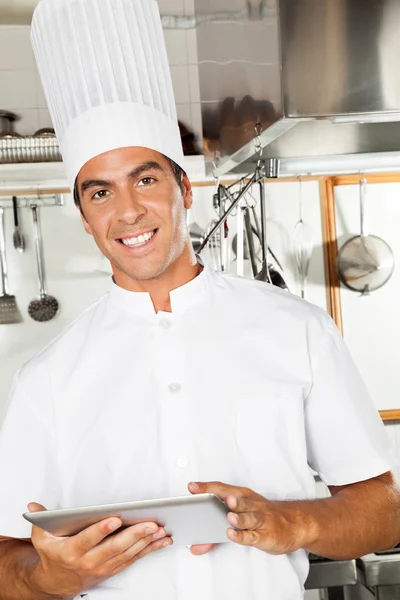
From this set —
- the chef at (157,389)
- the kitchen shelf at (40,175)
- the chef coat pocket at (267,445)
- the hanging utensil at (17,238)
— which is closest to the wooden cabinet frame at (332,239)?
the kitchen shelf at (40,175)

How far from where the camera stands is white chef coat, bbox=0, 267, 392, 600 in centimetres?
123

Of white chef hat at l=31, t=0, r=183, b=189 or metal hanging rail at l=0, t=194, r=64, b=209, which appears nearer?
white chef hat at l=31, t=0, r=183, b=189

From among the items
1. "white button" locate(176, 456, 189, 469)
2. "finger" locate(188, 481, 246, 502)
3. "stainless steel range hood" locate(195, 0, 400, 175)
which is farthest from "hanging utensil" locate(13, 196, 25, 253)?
"finger" locate(188, 481, 246, 502)

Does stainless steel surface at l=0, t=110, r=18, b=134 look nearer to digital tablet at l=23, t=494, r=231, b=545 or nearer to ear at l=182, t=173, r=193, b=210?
ear at l=182, t=173, r=193, b=210

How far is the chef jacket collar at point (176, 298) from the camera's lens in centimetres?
133

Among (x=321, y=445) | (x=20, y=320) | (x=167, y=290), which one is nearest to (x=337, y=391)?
(x=321, y=445)

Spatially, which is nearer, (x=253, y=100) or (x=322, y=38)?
(x=322, y=38)

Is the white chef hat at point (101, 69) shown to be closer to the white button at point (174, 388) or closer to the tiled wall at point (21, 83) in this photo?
the white button at point (174, 388)

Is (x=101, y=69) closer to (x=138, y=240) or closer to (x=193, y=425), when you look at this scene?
(x=138, y=240)

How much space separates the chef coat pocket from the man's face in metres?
0.27

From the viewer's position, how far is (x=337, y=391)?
125 centimetres

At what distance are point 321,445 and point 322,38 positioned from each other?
0.71 meters

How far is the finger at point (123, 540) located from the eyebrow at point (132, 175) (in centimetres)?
53

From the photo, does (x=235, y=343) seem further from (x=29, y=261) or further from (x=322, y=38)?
(x=29, y=261)
